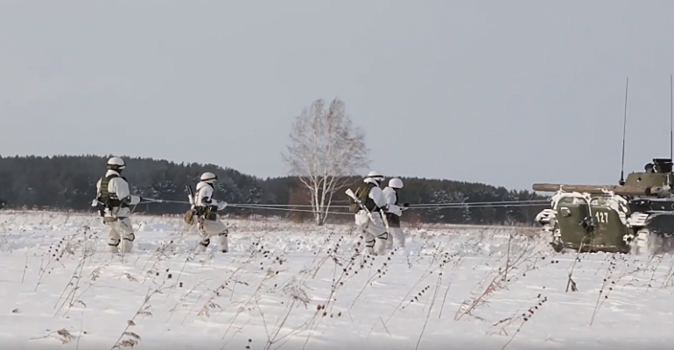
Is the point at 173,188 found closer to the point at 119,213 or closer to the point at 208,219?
the point at 208,219

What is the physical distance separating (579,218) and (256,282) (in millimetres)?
9108

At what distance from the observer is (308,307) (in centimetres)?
667

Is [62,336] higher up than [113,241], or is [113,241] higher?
[113,241]

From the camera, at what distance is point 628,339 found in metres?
6.11

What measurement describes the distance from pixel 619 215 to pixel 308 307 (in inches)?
375

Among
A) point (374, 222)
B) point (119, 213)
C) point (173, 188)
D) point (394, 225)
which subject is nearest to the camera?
point (119, 213)

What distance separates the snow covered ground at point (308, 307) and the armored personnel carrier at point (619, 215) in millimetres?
5047

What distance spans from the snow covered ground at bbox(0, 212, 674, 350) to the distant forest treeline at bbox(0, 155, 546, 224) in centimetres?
6265

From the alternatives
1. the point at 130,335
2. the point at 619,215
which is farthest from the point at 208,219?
the point at 130,335

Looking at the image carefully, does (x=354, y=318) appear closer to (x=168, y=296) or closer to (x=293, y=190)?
(x=168, y=296)

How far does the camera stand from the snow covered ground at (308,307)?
555cm

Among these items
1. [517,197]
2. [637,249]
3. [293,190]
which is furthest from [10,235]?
[517,197]

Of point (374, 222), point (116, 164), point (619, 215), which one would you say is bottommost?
point (374, 222)

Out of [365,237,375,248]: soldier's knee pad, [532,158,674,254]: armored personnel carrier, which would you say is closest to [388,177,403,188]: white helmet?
[365,237,375,248]: soldier's knee pad
